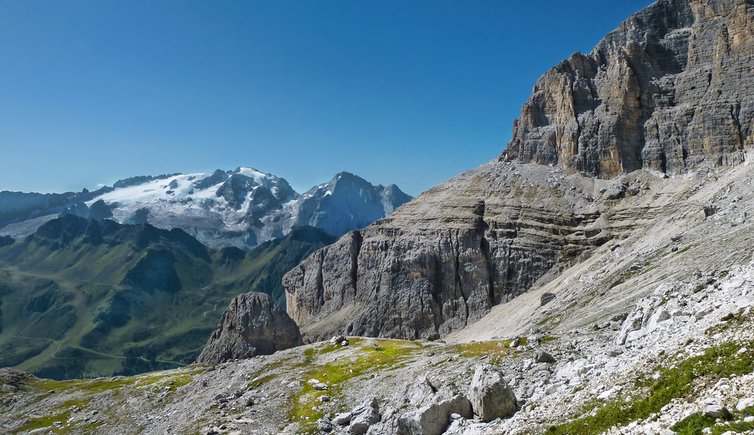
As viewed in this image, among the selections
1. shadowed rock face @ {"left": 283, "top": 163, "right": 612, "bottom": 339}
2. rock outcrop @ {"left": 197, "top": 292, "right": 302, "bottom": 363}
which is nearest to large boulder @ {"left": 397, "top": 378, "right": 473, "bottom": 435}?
rock outcrop @ {"left": 197, "top": 292, "right": 302, "bottom": 363}

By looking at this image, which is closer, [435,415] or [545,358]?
[435,415]

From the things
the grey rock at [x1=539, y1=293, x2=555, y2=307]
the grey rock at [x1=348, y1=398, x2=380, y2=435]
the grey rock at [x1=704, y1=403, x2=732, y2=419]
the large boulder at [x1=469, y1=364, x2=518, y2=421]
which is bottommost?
the grey rock at [x1=348, y1=398, x2=380, y2=435]

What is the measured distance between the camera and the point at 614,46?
7736 inches

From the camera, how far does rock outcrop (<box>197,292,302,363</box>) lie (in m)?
138

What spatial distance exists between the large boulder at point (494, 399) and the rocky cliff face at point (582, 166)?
118 metres

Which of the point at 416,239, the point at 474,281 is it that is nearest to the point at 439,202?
the point at 416,239

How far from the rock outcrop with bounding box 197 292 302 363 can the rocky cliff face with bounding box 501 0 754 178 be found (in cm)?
10667

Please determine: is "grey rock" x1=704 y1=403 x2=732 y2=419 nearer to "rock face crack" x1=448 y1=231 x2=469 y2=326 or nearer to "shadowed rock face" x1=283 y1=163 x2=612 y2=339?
"shadowed rock face" x1=283 y1=163 x2=612 y2=339

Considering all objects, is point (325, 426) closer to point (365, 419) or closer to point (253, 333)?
point (365, 419)

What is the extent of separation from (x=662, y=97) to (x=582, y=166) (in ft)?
104

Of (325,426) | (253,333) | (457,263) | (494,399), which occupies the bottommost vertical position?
(325,426)

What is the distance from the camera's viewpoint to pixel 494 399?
127ft

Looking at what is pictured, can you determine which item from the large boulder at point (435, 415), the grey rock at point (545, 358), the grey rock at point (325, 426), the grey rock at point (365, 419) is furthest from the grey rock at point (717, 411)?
the grey rock at point (325, 426)

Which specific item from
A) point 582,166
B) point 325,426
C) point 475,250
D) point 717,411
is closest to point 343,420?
point 325,426
